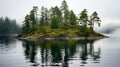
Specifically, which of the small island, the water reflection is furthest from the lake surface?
the small island

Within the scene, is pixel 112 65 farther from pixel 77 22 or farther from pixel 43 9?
pixel 43 9

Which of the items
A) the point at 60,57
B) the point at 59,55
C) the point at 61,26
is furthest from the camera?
the point at 61,26

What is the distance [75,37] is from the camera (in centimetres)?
15038

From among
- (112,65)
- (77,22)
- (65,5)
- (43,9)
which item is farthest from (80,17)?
(112,65)

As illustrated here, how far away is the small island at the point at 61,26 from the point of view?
497 ft

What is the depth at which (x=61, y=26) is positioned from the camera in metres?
162

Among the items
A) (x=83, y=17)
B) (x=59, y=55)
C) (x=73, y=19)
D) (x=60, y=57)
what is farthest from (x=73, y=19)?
(x=60, y=57)

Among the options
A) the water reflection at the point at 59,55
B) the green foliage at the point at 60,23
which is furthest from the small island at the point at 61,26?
the water reflection at the point at 59,55

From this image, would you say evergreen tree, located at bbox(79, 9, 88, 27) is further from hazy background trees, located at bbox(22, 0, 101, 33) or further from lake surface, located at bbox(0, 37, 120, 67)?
lake surface, located at bbox(0, 37, 120, 67)

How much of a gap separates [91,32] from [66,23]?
57.9 ft

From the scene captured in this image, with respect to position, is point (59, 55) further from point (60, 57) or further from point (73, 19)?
point (73, 19)

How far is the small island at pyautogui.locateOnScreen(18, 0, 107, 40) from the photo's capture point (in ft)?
497

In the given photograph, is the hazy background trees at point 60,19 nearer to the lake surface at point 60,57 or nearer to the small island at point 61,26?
the small island at point 61,26

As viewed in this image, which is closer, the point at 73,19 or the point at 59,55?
the point at 59,55
